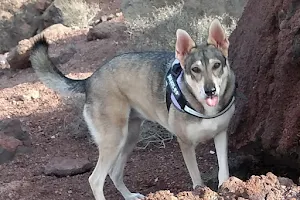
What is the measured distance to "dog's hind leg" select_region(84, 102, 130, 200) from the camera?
6.87m

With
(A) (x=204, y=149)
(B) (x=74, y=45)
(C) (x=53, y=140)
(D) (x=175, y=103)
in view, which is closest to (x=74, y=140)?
(C) (x=53, y=140)

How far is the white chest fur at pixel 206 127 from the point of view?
6.25 metres

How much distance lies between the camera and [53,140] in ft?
31.0

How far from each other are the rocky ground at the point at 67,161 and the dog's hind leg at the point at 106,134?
0.49 meters

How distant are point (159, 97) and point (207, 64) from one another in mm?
828

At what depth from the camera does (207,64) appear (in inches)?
238

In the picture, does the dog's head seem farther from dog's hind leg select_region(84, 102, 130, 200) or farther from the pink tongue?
dog's hind leg select_region(84, 102, 130, 200)

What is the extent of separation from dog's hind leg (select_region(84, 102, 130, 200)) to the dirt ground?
0.45m

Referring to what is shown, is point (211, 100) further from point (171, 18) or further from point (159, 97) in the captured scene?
point (171, 18)

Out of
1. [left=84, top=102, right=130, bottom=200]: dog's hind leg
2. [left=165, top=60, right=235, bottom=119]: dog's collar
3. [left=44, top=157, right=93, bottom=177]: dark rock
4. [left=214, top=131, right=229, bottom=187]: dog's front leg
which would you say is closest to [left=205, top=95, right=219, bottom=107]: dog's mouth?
[left=165, top=60, right=235, bottom=119]: dog's collar

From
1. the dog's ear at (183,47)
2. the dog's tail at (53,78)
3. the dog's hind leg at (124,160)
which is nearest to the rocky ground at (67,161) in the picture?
the dog's hind leg at (124,160)

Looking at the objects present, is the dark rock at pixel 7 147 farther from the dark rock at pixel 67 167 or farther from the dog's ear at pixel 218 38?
the dog's ear at pixel 218 38

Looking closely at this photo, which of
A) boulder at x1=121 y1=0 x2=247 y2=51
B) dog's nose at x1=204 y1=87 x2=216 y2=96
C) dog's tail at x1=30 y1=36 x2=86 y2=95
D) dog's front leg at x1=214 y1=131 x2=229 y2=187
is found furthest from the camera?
boulder at x1=121 y1=0 x2=247 y2=51

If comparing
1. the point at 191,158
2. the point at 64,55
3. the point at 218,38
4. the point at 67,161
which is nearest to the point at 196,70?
the point at 218,38
